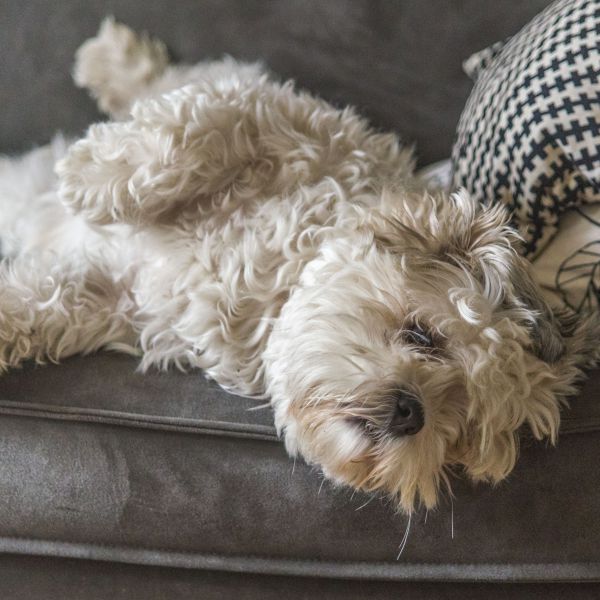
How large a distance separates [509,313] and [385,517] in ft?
1.38

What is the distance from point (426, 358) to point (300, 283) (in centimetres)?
31

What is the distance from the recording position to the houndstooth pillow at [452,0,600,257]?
1300 millimetres

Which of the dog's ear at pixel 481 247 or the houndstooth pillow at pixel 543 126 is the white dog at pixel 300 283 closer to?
the dog's ear at pixel 481 247

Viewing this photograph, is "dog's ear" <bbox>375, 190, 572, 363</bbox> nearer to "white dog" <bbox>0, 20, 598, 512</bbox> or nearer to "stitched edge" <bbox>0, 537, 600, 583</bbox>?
"white dog" <bbox>0, 20, 598, 512</bbox>

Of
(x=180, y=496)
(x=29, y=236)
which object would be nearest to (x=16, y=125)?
(x=29, y=236)

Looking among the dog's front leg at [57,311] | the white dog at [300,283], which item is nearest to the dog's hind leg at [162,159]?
the white dog at [300,283]

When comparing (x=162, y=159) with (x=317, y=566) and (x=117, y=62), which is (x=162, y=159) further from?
(x=317, y=566)

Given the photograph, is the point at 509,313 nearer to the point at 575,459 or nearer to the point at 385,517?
the point at 575,459

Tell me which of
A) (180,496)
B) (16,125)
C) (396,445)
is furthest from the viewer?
(16,125)

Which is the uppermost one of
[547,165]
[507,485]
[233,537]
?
[547,165]

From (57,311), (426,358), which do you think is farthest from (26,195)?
(426,358)

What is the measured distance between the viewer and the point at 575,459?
49.2 inches

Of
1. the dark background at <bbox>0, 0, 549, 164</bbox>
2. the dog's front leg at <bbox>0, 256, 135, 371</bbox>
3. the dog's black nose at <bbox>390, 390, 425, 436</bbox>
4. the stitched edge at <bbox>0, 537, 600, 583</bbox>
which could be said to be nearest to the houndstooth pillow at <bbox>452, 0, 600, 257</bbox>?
the dark background at <bbox>0, 0, 549, 164</bbox>

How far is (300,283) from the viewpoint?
1.41 m
